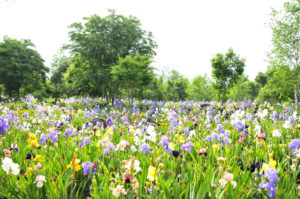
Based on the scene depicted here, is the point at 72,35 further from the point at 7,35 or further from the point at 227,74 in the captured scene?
the point at 7,35

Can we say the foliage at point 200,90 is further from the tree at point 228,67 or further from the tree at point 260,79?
the tree at point 228,67

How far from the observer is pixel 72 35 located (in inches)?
662

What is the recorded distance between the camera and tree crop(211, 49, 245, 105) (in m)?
16.1

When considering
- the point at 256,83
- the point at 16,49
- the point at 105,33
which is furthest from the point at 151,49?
the point at 256,83

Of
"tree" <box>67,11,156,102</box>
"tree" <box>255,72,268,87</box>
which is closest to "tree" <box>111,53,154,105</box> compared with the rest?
"tree" <box>67,11,156,102</box>

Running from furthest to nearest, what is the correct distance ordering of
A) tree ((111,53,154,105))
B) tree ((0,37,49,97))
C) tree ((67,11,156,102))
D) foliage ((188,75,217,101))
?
foliage ((188,75,217,101)) → tree ((0,37,49,97)) → tree ((67,11,156,102)) → tree ((111,53,154,105))

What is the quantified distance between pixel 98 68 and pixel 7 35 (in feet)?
90.2

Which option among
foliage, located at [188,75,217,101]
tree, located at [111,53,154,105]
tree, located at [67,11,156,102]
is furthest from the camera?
foliage, located at [188,75,217,101]

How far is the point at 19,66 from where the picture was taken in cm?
2841

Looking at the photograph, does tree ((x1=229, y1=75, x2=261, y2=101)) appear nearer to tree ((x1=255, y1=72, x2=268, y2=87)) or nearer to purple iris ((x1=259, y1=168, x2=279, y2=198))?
tree ((x1=255, y1=72, x2=268, y2=87))

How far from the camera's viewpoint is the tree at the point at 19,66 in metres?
28.7

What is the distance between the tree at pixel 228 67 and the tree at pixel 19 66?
2480 centimetres

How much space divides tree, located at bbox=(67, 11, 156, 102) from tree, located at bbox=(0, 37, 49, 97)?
49.8ft

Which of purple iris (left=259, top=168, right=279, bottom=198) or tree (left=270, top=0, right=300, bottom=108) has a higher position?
tree (left=270, top=0, right=300, bottom=108)
